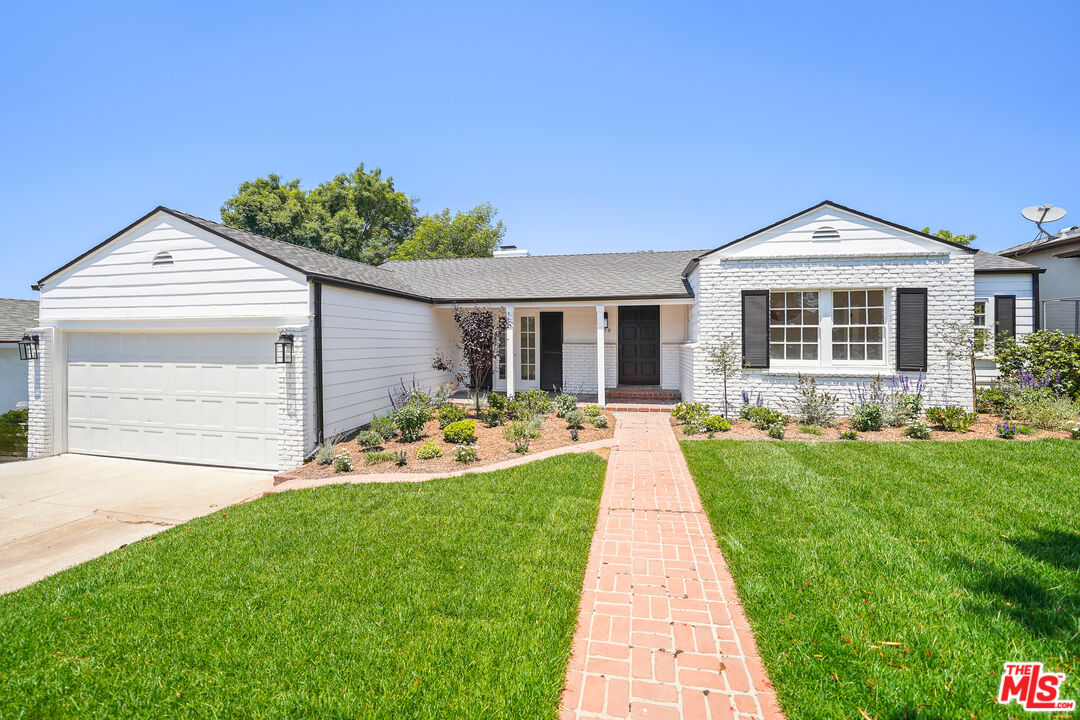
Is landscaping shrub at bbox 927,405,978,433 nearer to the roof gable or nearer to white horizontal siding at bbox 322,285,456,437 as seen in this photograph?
the roof gable

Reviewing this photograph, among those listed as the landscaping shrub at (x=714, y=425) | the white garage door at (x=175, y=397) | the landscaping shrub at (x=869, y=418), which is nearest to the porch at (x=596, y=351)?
the landscaping shrub at (x=714, y=425)

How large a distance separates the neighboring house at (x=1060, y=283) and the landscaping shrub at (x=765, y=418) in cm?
999

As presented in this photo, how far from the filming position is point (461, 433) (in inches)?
320

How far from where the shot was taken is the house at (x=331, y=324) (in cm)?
789

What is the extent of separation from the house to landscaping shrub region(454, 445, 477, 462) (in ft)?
8.60

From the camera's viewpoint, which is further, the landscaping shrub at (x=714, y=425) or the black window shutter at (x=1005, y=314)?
the black window shutter at (x=1005, y=314)

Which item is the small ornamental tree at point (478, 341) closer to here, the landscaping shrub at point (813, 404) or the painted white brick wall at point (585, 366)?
the painted white brick wall at point (585, 366)

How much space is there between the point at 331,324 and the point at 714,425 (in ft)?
24.6

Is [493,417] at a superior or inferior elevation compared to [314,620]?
superior

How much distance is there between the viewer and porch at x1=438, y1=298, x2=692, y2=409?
42.1 ft

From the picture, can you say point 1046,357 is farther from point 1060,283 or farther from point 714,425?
point 714,425

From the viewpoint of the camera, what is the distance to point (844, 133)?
11266mm

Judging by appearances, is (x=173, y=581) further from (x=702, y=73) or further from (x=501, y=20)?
(x=702, y=73)

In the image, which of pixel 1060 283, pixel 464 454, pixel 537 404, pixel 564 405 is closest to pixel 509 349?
pixel 537 404
